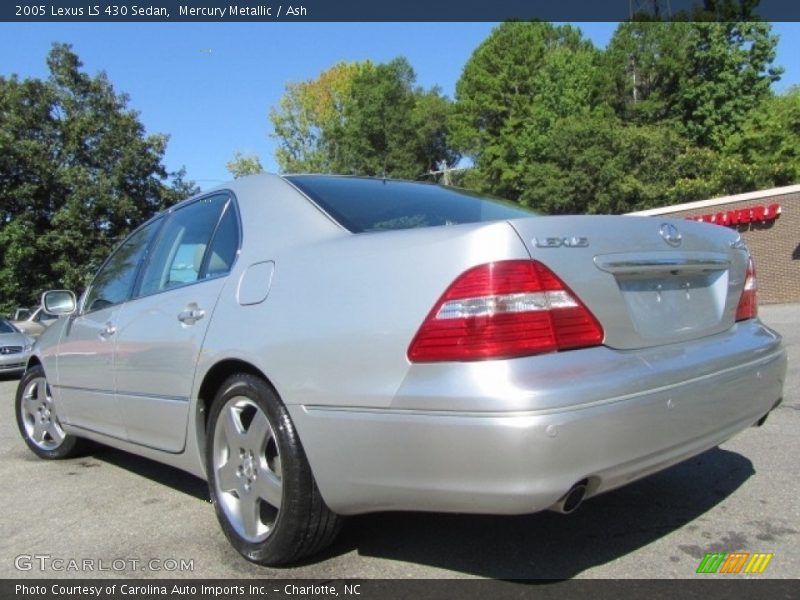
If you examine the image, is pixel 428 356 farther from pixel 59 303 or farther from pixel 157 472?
pixel 59 303

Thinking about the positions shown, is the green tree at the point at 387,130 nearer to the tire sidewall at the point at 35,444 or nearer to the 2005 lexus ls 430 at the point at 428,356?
the tire sidewall at the point at 35,444

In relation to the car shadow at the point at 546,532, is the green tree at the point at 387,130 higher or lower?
higher

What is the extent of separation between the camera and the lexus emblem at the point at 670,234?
270 centimetres

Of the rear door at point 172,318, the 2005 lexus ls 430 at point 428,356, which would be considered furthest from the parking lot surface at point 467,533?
the rear door at point 172,318

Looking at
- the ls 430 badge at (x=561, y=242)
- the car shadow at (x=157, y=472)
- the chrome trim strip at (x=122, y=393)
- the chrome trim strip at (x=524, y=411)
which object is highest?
the ls 430 badge at (x=561, y=242)

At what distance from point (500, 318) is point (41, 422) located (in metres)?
4.12

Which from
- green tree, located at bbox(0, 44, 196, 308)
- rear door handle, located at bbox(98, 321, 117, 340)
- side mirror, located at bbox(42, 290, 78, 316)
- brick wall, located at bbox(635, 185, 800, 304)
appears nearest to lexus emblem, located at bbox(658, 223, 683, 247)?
rear door handle, located at bbox(98, 321, 117, 340)

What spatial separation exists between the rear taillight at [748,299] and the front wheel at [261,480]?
6.33 ft

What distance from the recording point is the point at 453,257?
2.28m

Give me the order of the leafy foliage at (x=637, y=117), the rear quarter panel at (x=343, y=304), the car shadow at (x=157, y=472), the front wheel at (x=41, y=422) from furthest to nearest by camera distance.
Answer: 1. the leafy foliage at (x=637, y=117)
2. the front wheel at (x=41, y=422)
3. the car shadow at (x=157, y=472)
4. the rear quarter panel at (x=343, y=304)

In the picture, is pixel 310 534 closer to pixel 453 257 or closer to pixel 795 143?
pixel 453 257

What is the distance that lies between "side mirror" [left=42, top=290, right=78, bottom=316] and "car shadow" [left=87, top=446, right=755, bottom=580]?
2.65 metres

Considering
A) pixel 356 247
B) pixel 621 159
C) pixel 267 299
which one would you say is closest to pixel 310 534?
pixel 267 299

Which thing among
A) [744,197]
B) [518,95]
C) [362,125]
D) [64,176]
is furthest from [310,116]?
[744,197]
